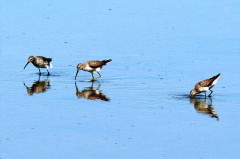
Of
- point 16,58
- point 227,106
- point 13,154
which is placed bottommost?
point 13,154

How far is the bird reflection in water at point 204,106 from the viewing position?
2116 centimetres

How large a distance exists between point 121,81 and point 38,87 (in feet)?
8.64

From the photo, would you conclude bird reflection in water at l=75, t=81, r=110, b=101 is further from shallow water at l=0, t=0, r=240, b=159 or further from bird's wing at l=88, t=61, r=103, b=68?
bird's wing at l=88, t=61, r=103, b=68

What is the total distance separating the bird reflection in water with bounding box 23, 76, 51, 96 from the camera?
24.0 metres

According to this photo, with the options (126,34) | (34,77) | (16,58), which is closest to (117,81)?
(34,77)

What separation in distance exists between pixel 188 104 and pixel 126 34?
11.0 metres

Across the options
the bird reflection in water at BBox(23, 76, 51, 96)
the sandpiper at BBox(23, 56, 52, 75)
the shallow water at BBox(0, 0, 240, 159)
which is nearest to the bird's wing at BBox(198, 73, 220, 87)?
the shallow water at BBox(0, 0, 240, 159)

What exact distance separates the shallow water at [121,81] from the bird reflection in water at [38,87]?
1.3 inches

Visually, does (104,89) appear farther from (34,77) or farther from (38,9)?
(38,9)

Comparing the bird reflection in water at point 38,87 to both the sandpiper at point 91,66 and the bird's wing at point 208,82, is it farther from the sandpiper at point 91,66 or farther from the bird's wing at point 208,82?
the bird's wing at point 208,82

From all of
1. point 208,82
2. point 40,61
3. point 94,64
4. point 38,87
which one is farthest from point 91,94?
point 40,61

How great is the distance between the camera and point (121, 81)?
2527 cm

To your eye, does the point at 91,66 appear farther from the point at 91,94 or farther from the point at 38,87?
the point at 91,94

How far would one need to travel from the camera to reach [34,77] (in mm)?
26703
